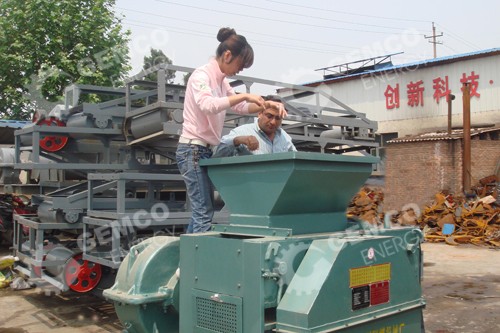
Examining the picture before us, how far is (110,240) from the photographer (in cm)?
535

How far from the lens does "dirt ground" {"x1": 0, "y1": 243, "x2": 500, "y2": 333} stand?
5117 mm

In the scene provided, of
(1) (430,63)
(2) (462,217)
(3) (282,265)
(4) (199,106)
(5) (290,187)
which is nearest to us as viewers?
(3) (282,265)

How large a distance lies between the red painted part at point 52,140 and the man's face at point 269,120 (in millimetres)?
3504

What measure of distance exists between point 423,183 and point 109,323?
11.8 meters

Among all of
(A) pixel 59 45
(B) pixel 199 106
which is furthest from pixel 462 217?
(A) pixel 59 45

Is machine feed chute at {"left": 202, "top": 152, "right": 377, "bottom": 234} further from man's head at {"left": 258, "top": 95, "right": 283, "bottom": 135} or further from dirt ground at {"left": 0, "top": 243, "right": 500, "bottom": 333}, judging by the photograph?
dirt ground at {"left": 0, "top": 243, "right": 500, "bottom": 333}

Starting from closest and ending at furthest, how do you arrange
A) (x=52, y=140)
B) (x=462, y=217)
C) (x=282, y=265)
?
(x=282, y=265) → (x=52, y=140) → (x=462, y=217)

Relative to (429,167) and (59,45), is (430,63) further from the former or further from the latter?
(59,45)

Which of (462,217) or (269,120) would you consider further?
(462,217)

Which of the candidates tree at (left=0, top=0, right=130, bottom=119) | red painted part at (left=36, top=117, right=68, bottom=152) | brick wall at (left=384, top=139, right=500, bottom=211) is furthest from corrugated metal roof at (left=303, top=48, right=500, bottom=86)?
red painted part at (left=36, top=117, right=68, bottom=152)

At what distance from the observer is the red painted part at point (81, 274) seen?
5.65 metres

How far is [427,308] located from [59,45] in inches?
494

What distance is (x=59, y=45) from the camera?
48.2ft

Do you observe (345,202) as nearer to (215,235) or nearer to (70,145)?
(215,235)
